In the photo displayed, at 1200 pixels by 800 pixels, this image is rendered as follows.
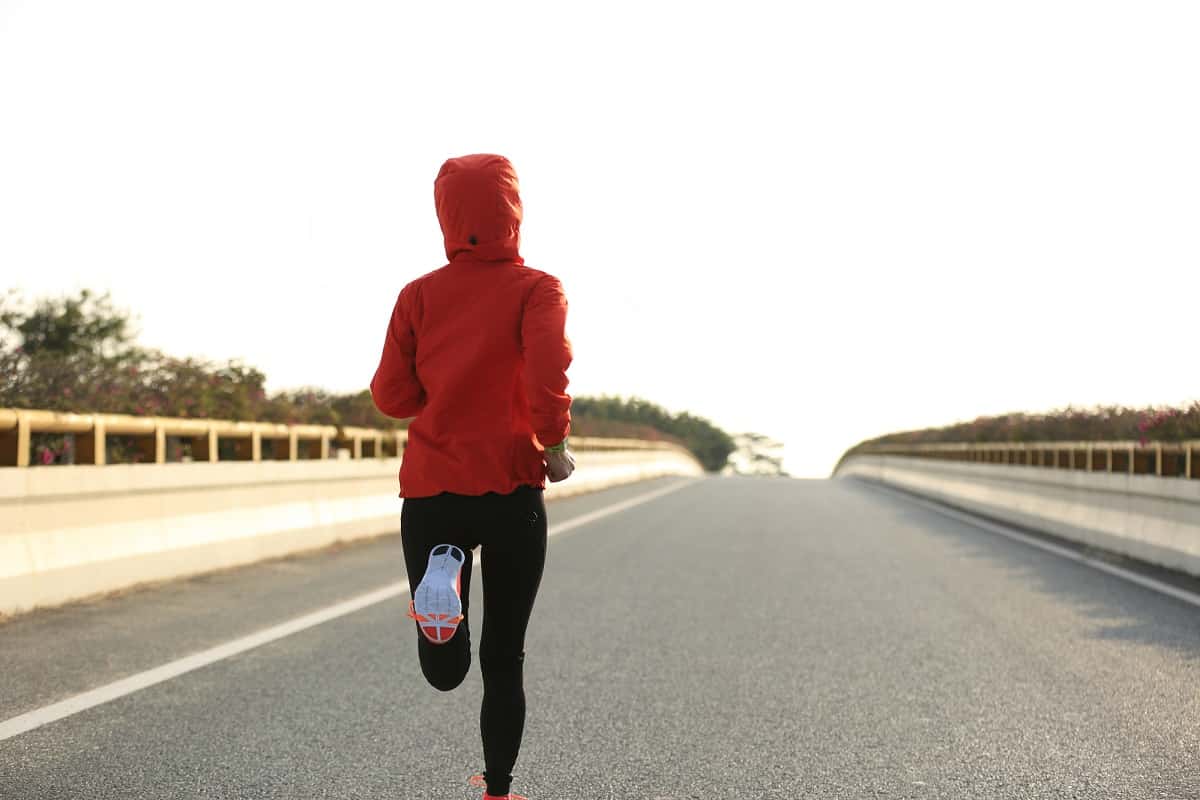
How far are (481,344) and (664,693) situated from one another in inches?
125

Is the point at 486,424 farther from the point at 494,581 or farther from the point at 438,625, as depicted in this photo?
the point at 438,625

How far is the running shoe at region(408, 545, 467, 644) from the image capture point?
3.64m

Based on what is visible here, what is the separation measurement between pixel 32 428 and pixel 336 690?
3.58 meters

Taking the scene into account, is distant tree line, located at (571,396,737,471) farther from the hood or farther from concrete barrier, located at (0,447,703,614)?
the hood

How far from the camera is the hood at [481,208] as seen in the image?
3840mm

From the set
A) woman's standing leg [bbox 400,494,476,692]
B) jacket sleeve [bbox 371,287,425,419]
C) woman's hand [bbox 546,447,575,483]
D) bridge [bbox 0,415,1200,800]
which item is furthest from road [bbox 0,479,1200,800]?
jacket sleeve [bbox 371,287,425,419]

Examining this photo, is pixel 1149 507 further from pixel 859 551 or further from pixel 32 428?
pixel 32 428

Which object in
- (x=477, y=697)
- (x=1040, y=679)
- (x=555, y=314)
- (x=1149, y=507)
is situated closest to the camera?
(x=555, y=314)

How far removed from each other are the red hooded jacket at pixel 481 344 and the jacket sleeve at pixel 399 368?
42 millimetres

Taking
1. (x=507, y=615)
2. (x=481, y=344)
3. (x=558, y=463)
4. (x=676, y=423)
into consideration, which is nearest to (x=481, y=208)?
(x=481, y=344)

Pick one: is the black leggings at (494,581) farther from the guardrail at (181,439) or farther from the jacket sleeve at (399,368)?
the guardrail at (181,439)

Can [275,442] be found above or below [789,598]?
above

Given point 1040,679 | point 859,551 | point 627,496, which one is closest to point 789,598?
point 1040,679

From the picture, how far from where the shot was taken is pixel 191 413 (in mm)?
13180
